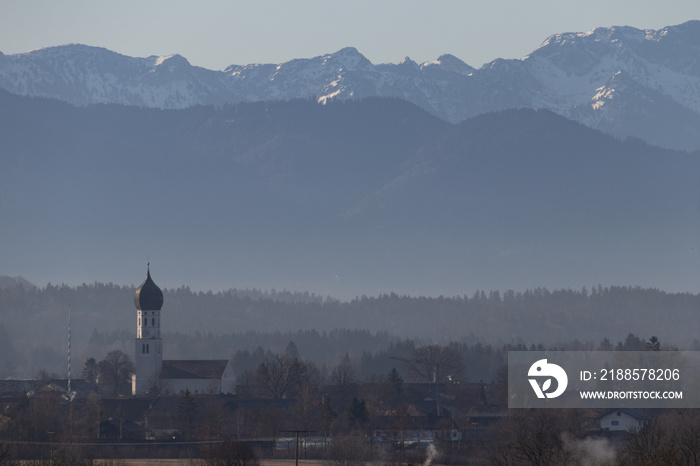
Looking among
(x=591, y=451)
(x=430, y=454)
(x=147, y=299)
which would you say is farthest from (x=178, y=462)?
(x=147, y=299)

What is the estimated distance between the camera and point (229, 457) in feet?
289

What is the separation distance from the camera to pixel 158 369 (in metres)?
172

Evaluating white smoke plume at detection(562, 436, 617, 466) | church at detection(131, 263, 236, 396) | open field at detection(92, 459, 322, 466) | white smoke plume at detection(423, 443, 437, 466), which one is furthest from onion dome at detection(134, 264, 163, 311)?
white smoke plume at detection(562, 436, 617, 466)

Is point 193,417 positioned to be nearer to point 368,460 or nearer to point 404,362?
point 368,460

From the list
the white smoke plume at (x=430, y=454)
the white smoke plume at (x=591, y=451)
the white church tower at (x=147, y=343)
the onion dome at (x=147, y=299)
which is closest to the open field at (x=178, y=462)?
the white smoke plume at (x=430, y=454)

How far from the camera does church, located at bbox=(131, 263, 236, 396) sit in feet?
552

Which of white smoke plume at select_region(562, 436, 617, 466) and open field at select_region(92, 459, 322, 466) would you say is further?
open field at select_region(92, 459, 322, 466)

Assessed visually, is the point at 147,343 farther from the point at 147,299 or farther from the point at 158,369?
the point at 147,299

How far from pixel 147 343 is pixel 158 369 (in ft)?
11.6

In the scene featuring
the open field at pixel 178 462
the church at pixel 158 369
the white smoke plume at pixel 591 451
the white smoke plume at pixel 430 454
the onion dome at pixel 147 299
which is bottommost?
the open field at pixel 178 462

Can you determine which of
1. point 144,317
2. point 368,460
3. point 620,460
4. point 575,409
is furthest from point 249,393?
point 620,460

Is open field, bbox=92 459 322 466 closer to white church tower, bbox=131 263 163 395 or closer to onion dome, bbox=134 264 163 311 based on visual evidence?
white church tower, bbox=131 263 163 395

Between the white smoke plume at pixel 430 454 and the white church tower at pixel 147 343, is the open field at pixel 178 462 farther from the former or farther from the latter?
the white church tower at pixel 147 343

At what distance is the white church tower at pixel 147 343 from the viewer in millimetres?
169500
